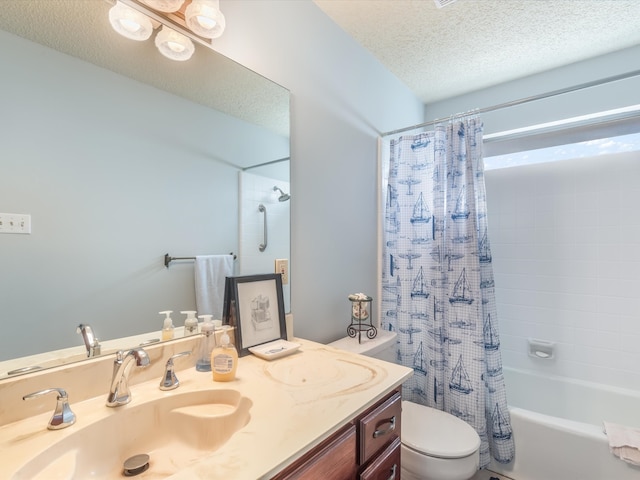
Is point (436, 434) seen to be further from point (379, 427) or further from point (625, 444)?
point (625, 444)

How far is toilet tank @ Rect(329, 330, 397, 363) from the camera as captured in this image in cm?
158

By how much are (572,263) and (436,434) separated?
154 centimetres

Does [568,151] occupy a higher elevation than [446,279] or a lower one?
higher

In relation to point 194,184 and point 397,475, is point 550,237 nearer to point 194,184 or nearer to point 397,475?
point 397,475

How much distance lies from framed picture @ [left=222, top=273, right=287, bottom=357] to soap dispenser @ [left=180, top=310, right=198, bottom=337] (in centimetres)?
11

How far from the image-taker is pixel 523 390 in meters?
2.22

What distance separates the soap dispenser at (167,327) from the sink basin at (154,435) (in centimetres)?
22

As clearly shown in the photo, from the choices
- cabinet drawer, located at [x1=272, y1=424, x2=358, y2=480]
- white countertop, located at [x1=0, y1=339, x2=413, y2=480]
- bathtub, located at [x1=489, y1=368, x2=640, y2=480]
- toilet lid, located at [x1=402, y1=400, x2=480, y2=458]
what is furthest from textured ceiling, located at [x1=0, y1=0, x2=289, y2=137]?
bathtub, located at [x1=489, y1=368, x2=640, y2=480]

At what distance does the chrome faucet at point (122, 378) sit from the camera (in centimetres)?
81

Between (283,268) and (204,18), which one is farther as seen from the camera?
(283,268)

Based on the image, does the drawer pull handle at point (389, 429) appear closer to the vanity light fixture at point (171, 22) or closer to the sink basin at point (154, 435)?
the sink basin at point (154, 435)

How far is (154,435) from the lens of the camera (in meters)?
0.83

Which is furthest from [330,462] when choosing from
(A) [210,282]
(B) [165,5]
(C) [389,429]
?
(B) [165,5]

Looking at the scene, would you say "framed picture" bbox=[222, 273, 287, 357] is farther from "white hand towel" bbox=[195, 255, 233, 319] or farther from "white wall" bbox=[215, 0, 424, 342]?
"white wall" bbox=[215, 0, 424, 342]
